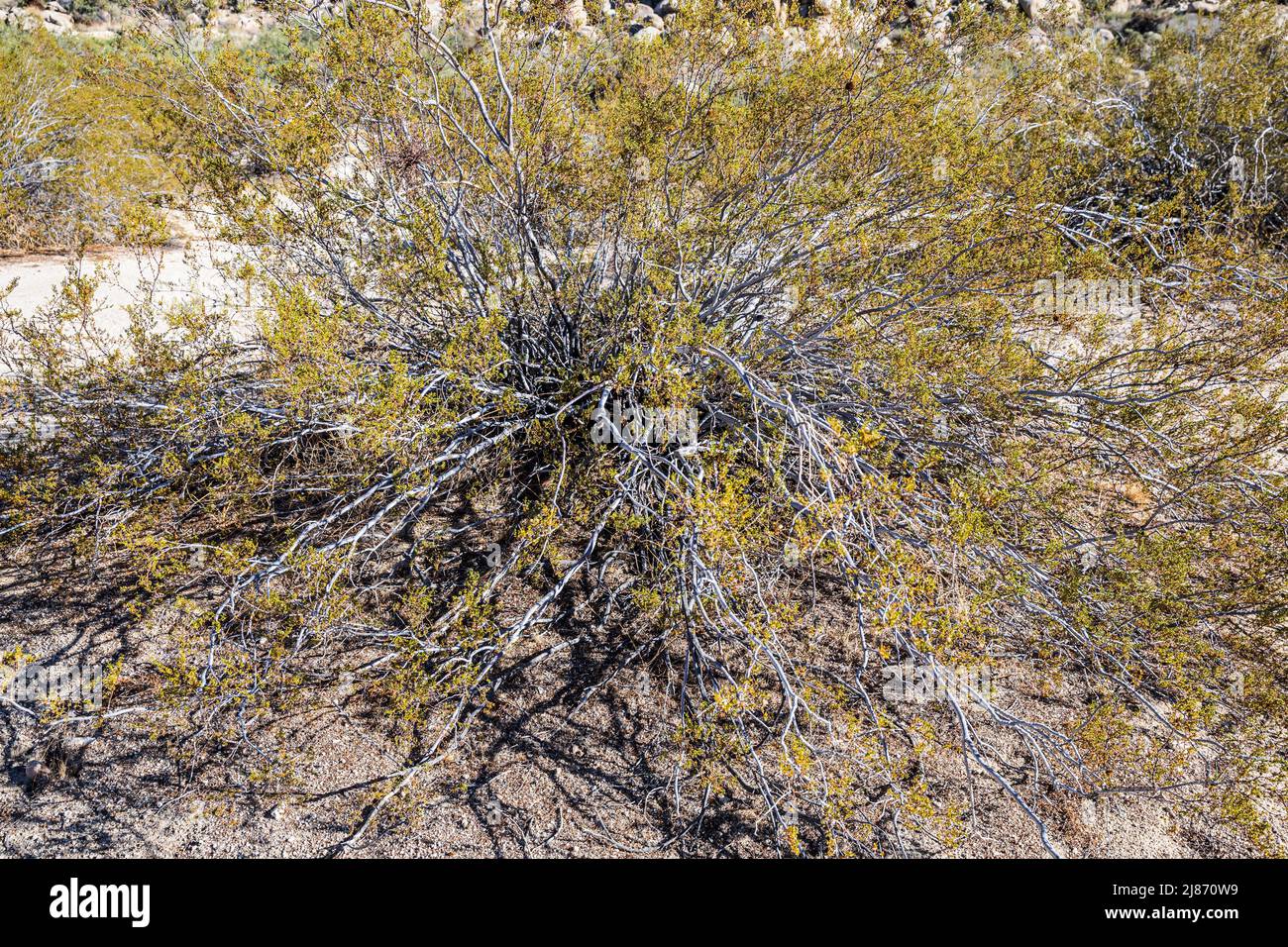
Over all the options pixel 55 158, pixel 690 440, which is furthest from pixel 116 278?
pixel 690 440

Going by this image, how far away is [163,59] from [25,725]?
334 cm

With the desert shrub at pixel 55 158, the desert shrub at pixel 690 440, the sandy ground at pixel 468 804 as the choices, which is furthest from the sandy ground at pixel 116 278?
the sandy ground at pixel 468 804

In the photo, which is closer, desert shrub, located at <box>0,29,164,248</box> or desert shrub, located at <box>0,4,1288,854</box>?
desert shrub, located at <box>0,4,1288,854</box>

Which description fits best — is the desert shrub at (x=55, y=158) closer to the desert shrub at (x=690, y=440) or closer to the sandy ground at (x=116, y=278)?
the sandy ground at (x=116, y=278)

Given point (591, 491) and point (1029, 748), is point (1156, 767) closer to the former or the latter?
point (1029, 748)

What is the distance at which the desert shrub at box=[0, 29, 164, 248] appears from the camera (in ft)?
26.7

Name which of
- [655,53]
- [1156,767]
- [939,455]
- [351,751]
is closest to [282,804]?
[351,751]

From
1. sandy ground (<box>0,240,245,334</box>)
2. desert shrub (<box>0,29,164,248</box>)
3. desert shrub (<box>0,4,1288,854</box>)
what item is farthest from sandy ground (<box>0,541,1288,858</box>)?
desert shrub (<box>0,29,164,248</box>)

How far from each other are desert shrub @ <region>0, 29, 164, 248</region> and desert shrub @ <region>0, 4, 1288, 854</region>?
5.94 meters

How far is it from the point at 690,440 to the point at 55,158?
10.3 metres

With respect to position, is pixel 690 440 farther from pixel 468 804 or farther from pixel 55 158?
pixel 55 158

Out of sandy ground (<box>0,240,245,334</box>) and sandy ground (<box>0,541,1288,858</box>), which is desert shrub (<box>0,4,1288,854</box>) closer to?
sandy ground (<box>0,541,1288,858</box>)

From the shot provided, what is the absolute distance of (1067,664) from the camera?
11.3 feet

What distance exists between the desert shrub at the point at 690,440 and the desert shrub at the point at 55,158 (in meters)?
5.94
